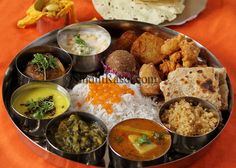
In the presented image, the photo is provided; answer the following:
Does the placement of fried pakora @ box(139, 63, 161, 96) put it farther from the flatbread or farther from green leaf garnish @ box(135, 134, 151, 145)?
the flatbread

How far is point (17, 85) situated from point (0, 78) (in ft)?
0.61

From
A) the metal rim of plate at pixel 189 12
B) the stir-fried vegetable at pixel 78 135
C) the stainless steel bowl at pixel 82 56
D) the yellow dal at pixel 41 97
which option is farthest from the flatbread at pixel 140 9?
the stir-fried vegetable at pixel 78 135

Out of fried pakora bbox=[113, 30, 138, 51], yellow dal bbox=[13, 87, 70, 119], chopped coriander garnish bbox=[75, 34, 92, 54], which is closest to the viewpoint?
yellow dal bbox=[13, 87, 70, 119]

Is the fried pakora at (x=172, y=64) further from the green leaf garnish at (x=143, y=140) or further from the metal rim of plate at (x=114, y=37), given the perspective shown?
the green leaf garnish at (x=143, y=140)

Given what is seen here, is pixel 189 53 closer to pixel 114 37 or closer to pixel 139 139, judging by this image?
pixel 114 37

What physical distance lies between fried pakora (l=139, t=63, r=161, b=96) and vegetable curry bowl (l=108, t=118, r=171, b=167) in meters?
0.35

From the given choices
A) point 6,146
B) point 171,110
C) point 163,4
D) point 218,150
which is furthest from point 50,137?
point 163,4

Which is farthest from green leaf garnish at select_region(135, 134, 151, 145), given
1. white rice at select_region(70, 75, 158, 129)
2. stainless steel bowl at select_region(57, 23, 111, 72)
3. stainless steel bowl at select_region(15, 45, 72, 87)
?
stainless steel bowl at select_region(57, 23, 111, 72)

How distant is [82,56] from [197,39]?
1.03m

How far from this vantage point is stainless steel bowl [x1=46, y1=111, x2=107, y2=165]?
238cm

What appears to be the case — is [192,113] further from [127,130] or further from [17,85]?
[17,85]

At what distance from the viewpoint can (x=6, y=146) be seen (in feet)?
8.59

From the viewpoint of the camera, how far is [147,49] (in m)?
3.21

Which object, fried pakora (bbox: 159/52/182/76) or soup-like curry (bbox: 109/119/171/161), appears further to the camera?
fried pakora (bbox: 159/52/182/76)
